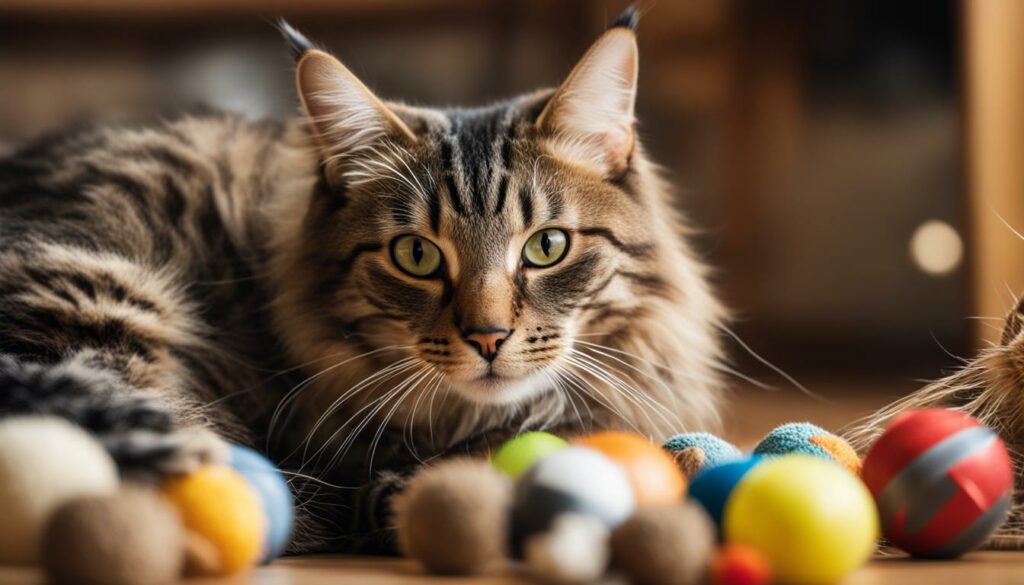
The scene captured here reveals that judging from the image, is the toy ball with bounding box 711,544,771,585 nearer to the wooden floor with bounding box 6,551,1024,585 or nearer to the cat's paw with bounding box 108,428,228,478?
the wooden floor with bounding box 6,551,1024,585

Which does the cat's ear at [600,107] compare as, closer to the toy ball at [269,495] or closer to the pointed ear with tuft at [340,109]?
the pointed ear with tuft at [340,109]

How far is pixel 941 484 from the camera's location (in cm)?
111

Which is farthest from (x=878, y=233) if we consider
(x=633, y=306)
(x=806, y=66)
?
(x=633, y=306)

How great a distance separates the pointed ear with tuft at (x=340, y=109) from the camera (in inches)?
63.0

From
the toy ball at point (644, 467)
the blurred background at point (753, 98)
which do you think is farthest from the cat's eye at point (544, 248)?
the blurred background at point (753, 98)

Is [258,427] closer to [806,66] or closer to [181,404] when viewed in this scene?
[181,404]

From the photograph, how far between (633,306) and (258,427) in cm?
68

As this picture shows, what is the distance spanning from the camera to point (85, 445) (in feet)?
3.56

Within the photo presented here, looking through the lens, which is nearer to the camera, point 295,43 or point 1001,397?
point 1001,397

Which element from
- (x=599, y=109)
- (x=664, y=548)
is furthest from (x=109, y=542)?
(x=599, y=109)

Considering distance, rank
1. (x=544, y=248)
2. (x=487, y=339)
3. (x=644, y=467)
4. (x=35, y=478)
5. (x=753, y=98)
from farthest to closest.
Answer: (x=753, y=98)
(x=544, y=248)
(x=487, y=339)
(x=644, y=467)
(x=35, y=478)

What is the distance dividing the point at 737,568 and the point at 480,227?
2.41 ft

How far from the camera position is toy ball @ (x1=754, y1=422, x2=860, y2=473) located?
135cm

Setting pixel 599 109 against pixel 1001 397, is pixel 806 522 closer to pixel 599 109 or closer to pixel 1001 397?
pixel 1001 397
